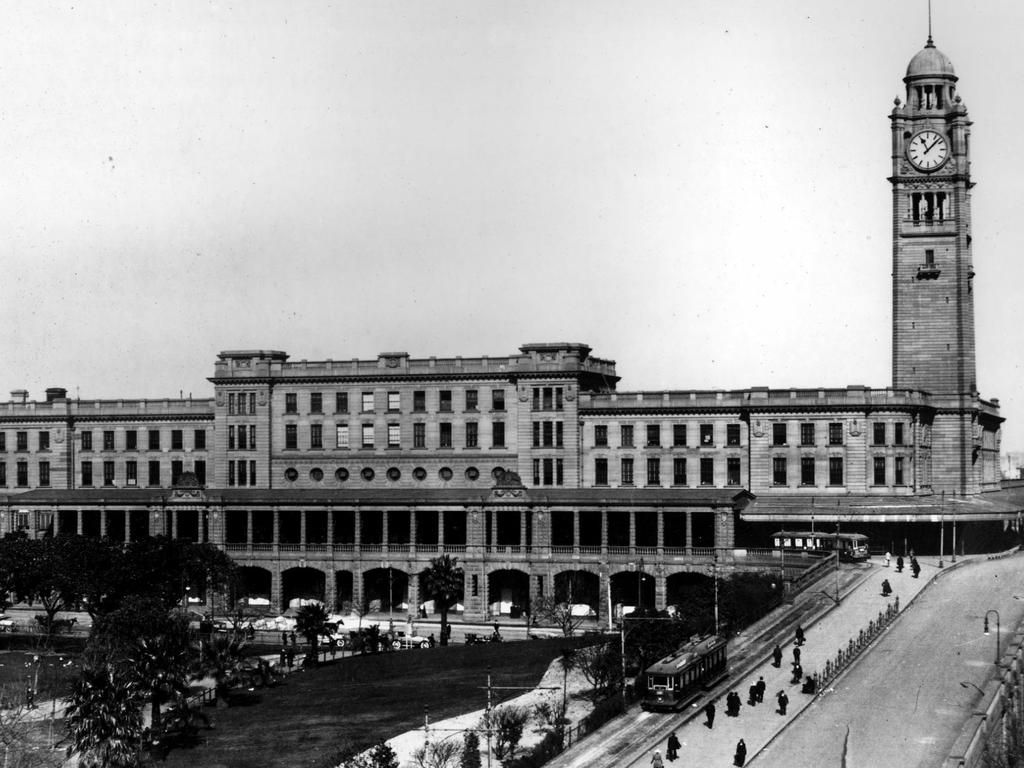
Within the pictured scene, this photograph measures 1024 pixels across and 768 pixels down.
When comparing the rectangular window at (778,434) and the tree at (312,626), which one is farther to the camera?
A: the rectangular window at (778,434)

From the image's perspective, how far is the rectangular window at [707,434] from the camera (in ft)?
381

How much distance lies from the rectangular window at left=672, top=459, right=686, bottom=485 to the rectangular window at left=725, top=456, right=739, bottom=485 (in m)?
3.48

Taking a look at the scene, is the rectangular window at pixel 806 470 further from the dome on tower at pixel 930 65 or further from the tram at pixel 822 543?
the dome on tower at pixel 930 65

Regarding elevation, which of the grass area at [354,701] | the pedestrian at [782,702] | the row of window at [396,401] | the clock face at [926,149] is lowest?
the grass area at [354,701]

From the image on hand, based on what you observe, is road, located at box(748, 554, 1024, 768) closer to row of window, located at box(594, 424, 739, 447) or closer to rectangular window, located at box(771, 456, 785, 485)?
rectangular window, located at box(771, 456, 785, 485)

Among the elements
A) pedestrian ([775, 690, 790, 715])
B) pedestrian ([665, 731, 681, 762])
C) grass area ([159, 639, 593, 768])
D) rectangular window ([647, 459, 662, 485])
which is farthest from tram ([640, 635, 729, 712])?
rectangular window ([647, 459, 662, 485])

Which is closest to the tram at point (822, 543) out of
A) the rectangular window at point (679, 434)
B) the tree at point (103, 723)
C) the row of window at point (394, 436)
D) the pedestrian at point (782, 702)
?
the rectangular window at point (679, 434)

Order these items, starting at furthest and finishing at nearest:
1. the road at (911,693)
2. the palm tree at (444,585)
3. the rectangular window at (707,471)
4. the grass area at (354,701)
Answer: the rectangular window at (707,471)
the palm tree at (444,585)
the grass area at (354,701)
the road at (911,693)

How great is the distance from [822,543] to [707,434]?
1575 cm

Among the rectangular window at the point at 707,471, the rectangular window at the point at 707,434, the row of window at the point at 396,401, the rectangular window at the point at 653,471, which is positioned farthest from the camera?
the row of window at the point at 396,401

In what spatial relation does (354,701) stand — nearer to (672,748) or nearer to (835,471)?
(672,748)

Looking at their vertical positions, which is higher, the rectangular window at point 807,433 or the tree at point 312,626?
the rectangular window at point 807,433

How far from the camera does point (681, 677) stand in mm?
63625

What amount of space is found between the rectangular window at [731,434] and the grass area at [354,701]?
34117mm
